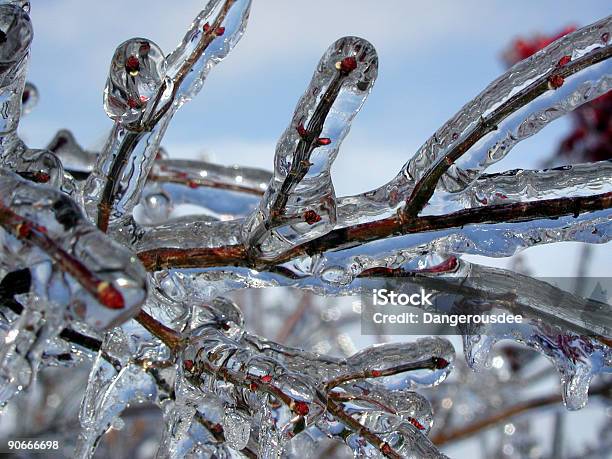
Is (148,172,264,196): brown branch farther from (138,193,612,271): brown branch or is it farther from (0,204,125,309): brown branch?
(0,204,125,309): brown branch

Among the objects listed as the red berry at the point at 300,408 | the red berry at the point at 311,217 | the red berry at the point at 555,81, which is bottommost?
the red berry at the point at 300,408

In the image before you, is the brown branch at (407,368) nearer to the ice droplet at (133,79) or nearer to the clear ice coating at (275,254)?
the clear ice coating at (275,254)

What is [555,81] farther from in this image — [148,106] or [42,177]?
[42,177]

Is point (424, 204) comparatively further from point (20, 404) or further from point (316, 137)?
point (20, 404)

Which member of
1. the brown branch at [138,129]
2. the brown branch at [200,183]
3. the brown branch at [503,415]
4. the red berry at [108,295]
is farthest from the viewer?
the brown branch at [503,415]

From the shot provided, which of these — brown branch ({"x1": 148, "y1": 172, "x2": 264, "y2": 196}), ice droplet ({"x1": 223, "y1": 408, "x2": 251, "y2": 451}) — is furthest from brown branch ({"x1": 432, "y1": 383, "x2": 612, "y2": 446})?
ice droplet ({"x1": 223, "y1": 408, "x2": 251, "y2": 451})

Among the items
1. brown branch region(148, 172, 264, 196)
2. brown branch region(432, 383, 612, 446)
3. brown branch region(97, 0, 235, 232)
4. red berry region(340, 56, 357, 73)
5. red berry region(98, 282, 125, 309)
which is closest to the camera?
red berry region(98, 282, 125, 309)

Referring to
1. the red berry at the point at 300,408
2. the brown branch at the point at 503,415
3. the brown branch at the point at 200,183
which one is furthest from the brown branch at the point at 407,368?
the brown branch at the point at 503,415
